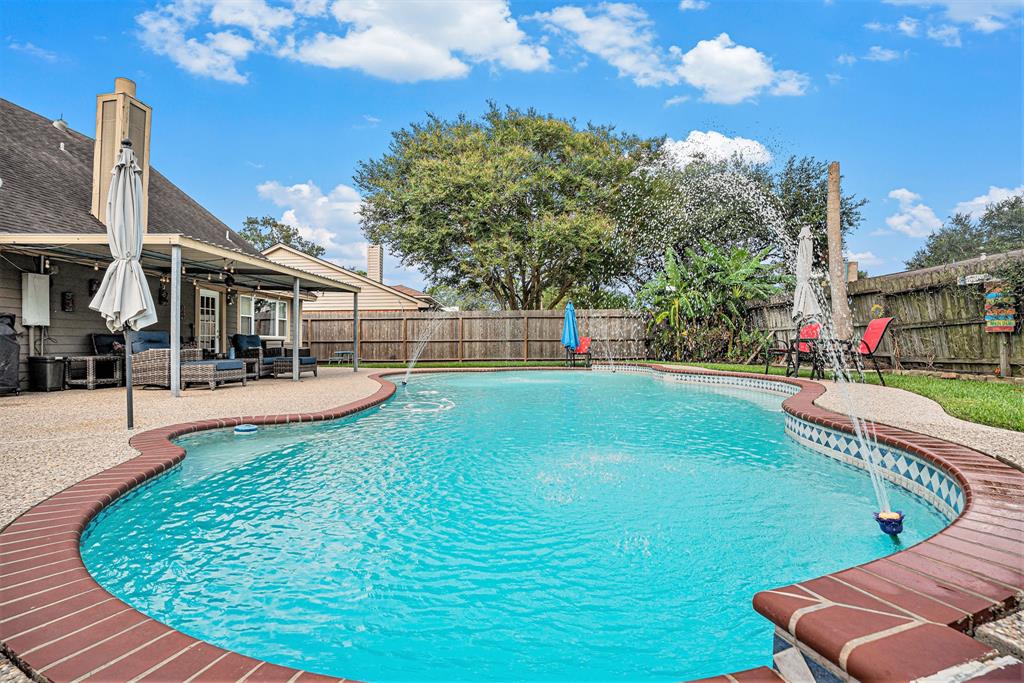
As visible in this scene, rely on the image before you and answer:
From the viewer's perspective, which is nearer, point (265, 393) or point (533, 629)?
point (533, 629)

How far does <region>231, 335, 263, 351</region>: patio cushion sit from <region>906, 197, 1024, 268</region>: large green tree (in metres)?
47.8

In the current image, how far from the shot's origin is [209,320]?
14.2 meters

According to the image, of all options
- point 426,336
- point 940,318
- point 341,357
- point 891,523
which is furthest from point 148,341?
point 940,318

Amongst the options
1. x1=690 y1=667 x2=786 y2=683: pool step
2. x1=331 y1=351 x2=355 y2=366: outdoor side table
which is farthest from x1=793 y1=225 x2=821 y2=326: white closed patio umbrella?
x1=331 y1=351 x2=355 y2=366: outdoor side table

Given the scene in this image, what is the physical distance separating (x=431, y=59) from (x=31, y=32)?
7599 millimetres

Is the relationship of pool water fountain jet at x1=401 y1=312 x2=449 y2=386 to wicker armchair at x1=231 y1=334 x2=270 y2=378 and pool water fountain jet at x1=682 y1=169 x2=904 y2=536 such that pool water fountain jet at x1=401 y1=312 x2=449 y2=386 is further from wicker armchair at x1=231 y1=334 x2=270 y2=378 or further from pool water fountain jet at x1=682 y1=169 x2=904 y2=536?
pool water fountain jet at x1=682 y1=169 x2=904 y2=536

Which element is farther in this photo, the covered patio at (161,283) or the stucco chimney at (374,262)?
the stucco chimney at (374,262)

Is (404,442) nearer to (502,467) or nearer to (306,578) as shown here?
(502,467)

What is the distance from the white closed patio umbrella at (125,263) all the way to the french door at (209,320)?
27.9ft

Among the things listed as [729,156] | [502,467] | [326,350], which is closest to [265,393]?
[502,467]

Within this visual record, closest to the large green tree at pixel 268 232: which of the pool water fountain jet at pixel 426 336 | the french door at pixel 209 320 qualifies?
the pool water fountain jet at pixel 426 336

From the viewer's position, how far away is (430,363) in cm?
1916

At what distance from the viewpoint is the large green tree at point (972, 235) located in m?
41.2

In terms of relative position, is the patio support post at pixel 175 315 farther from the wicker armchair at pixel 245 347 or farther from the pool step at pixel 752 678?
the pool step at pixel 752 678
